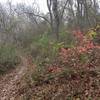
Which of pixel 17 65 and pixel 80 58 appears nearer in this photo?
pixel 80 58

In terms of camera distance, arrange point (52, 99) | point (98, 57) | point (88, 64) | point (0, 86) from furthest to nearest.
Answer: point (0, 86) < point (98, 57) < point (88, 64) < point (52, 99)

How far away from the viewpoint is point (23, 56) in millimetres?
18922

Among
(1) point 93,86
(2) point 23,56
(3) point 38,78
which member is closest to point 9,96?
(3) point 38,78

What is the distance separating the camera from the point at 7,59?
15477mm

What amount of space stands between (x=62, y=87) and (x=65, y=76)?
852 mm

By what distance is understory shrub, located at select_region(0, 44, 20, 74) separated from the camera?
15.0 m

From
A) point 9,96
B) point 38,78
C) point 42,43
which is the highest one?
point 42,43

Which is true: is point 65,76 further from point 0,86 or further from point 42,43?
point 42,43

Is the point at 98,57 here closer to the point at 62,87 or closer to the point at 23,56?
the point at 62,87

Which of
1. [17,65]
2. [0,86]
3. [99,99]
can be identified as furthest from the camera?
[17,65]

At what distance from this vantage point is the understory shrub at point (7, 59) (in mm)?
15012

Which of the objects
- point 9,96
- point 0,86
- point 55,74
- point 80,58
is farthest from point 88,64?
point 0,86

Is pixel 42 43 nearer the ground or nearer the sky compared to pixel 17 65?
nearer the sky

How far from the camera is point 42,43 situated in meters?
16.8
